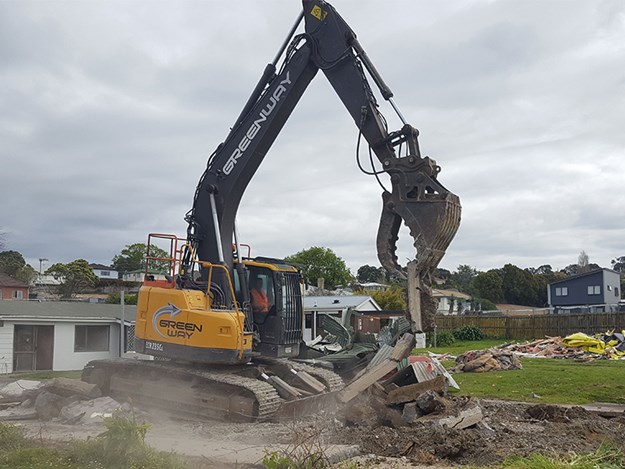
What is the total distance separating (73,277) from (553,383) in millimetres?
52424

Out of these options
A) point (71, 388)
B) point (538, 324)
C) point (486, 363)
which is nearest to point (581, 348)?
point (486, 363)

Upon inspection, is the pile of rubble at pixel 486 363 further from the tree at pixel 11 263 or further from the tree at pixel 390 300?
the tree at pixel 11 263

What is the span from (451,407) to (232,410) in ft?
12.2

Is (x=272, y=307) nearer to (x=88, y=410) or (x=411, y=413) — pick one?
(x=411, y=413)

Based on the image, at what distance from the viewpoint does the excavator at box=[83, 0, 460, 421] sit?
38.2ft

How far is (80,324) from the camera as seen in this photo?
87.2 ft

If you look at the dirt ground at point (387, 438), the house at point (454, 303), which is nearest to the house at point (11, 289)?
the dirt ground at point (387, 438)

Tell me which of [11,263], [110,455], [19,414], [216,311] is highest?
[11,263]

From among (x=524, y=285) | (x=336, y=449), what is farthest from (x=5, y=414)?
(x=524, y=285)

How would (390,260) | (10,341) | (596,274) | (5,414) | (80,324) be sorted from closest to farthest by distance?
(390,260)
(5,414)
(10,341)
(80,324)
(596,274)

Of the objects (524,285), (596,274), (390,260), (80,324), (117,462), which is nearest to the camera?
(117,462)

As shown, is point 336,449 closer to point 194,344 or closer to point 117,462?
point 117,462

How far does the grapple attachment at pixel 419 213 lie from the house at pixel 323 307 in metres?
22.2

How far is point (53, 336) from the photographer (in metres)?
25.8
